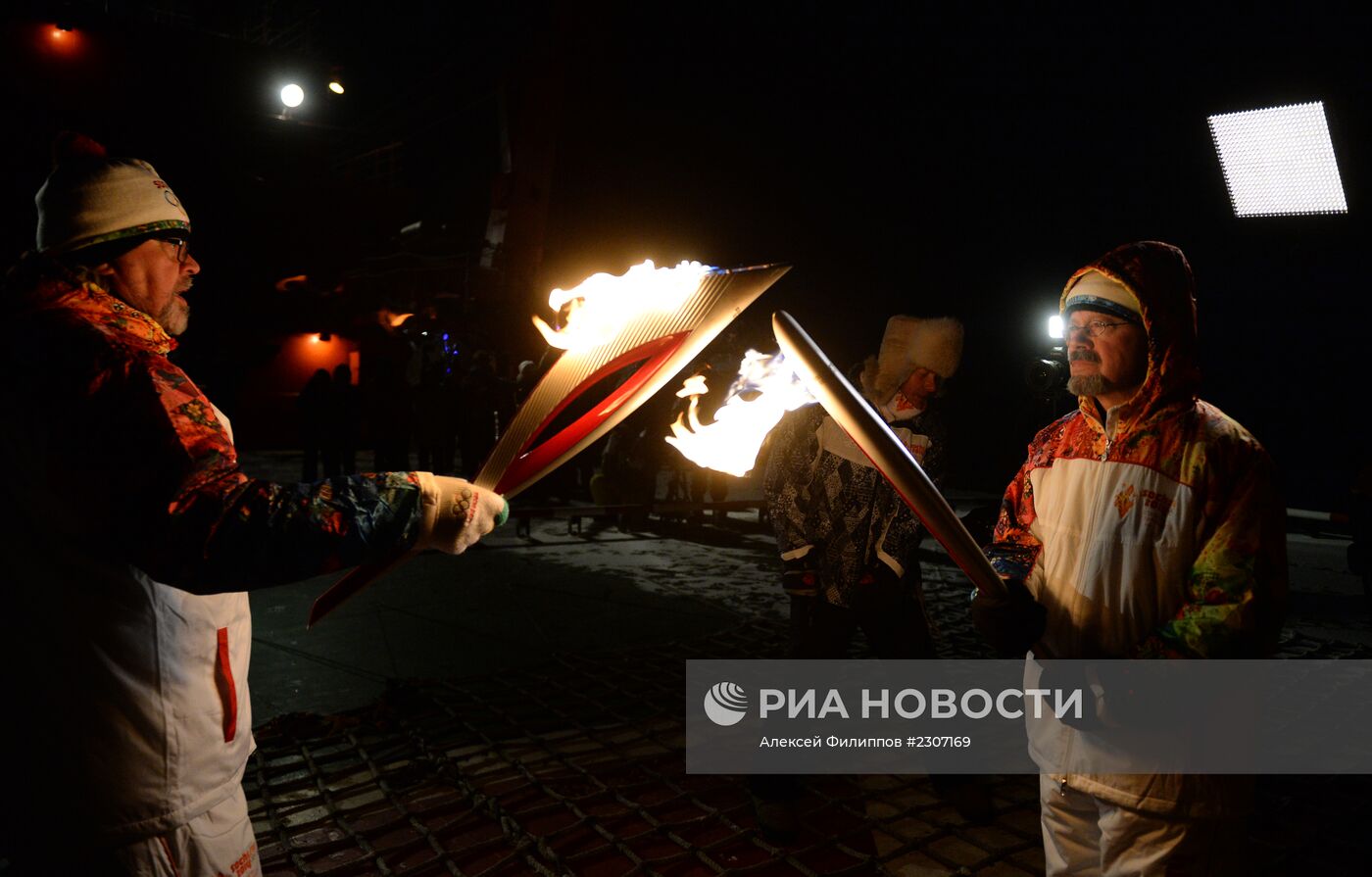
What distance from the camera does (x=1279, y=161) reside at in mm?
9766

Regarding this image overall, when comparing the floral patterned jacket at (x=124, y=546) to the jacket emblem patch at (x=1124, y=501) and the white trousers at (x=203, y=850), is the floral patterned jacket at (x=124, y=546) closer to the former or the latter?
the white trousers at (x=203, y=850)

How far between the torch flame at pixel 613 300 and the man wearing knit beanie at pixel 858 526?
1.49m

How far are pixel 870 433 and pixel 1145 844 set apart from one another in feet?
4.19

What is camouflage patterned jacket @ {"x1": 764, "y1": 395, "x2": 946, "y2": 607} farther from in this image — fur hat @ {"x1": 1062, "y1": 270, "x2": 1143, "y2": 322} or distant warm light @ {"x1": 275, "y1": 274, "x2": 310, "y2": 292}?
distant warm light @ {"x1": 275, "y1": 274, "x2": 310, "y2": 292}

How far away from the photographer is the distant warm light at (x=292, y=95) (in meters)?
26.0

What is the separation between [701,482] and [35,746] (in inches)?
416

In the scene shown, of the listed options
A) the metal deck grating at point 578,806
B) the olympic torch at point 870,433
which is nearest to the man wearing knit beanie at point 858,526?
the metal deck grating at point 578,806

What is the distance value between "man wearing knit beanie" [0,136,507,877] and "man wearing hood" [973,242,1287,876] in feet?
5.41

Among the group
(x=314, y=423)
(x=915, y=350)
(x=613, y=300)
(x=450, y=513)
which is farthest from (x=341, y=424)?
(x=450, y=513)

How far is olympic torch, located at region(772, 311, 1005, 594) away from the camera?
1646 millimetres

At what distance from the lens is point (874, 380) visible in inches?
151

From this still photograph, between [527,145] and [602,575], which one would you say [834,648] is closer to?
[602,575]

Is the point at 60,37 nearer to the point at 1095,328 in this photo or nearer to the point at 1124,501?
the point at 1095,328

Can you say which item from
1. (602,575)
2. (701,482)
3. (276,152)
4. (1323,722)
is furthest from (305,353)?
(1323,722)
